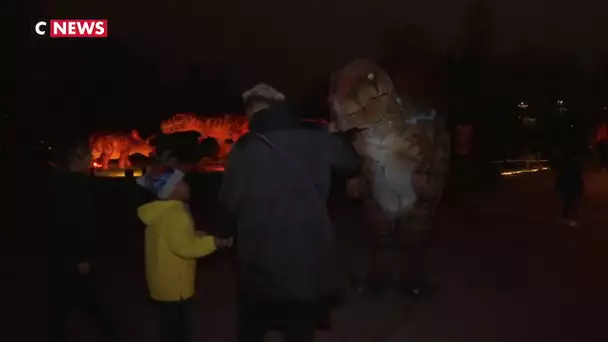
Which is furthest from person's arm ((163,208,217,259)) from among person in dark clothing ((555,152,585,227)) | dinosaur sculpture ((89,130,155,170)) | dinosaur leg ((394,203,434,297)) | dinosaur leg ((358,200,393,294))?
dinosaur sculpture ((89,130,155,170))

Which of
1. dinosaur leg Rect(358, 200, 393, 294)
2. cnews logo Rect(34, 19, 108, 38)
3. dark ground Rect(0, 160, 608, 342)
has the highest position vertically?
cnews logo Rect(34, 19, 108, 38)

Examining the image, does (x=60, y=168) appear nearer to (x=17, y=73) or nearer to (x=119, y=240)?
(x=119, y=240)

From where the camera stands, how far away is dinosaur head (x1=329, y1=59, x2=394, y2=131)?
8258 millimetres

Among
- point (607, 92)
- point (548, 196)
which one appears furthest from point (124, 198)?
point (607, 92)

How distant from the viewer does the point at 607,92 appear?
6594 cm

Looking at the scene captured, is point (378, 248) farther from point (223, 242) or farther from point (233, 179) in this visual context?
point (233, 179)

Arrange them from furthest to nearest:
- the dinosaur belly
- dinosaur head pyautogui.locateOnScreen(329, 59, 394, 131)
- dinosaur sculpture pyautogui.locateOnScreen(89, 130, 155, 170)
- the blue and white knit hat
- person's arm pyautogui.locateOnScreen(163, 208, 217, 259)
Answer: dinosaur sculpture pyautogui.locateOnScreen(89, 130, 155, 170) < the dinosaur belly < dinosaur head pyautogui.locateOnScreen(329, 59, 394, 131) < the blue and white knit hat < person's arm pyautogui.locateOnScreen(163, 208, 217, 259)

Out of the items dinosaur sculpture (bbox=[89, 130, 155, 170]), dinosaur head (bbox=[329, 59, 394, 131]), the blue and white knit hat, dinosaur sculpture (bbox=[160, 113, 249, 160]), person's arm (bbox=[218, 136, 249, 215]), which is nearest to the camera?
person's arm (bbox=[218, 136, 249, 215])

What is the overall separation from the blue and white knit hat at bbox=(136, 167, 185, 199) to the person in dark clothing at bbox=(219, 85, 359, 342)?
118cm

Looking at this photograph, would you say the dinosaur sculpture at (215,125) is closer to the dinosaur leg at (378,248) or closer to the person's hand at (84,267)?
the dinosaur leg at (378,248)

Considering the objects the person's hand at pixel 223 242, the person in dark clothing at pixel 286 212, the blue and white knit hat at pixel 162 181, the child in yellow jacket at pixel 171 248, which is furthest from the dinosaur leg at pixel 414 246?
the person in dark clothing at pixel 286 212

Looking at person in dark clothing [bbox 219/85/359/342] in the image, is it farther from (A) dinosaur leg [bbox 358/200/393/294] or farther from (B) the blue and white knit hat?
(A) dinosaur leg [bbox 358/200/393/294]

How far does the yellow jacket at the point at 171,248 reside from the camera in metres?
5.65

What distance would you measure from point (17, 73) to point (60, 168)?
28.4 metres
